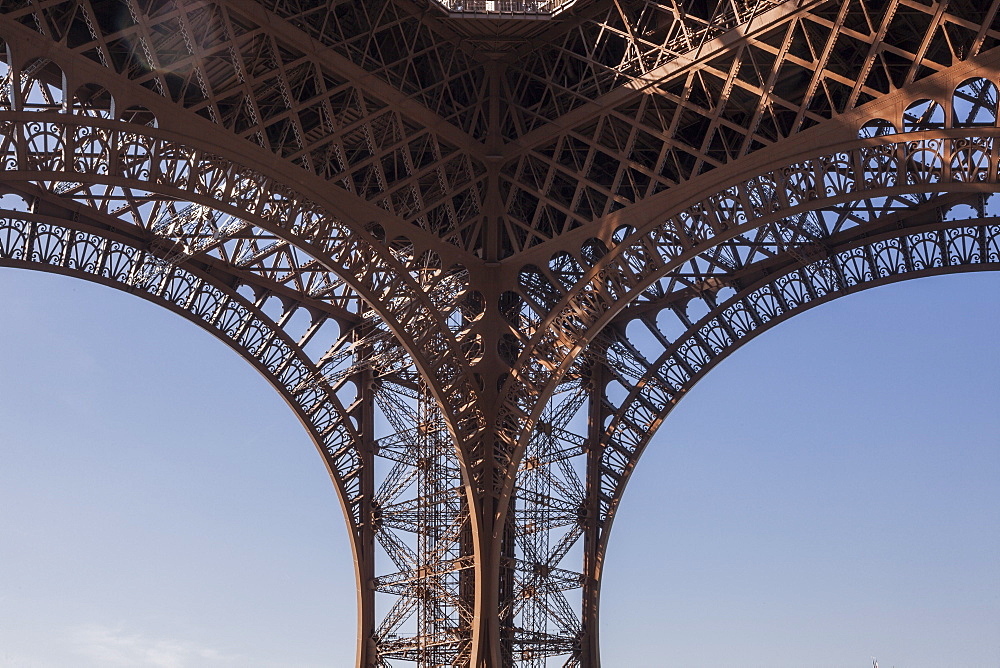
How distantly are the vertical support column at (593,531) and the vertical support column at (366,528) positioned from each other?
5299 millimetres

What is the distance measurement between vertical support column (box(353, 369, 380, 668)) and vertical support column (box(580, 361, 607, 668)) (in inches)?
209

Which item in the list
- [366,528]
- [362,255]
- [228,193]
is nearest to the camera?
[228,193]

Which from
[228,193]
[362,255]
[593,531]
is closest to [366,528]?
[593,531]

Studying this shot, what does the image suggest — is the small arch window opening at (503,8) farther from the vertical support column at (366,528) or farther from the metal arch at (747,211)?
the vertical support column at (366,528)

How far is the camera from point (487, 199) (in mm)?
28578

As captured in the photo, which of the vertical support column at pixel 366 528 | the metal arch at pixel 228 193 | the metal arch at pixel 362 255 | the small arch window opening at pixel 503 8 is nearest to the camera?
the metal arch at pixel 228 193

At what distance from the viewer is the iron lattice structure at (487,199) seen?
72.3ft

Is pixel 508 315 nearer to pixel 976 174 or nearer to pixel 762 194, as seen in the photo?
pixel 762 194

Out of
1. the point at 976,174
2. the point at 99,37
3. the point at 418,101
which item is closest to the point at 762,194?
the point at 976,174

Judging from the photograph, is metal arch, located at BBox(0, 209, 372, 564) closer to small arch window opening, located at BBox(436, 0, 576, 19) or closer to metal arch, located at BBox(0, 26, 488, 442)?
metal arch, located at BBox(0, 26, 488, 442)

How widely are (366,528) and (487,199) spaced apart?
9452mm

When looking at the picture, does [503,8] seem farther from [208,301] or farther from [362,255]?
[208,301]

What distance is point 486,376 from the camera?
93.6 ft

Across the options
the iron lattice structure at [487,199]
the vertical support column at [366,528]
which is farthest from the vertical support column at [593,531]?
the vertical support column at [366,528]
